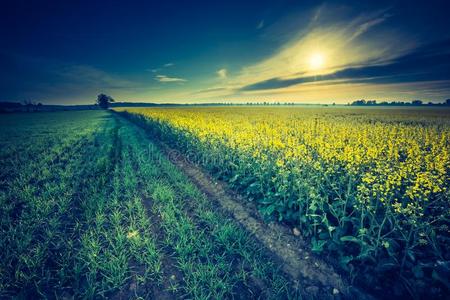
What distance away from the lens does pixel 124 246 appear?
4246 millimetres

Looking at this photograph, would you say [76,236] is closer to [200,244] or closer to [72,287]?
[72,287]

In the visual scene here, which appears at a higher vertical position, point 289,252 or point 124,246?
point 124,246

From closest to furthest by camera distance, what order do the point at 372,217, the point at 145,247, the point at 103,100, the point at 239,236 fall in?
the point at 372,217, the point at 145,247, the point at 239,236, the point at 103,100

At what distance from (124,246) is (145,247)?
0.46 m

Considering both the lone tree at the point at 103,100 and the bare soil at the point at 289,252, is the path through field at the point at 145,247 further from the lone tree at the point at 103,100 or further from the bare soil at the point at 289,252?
the lone tree at the point at 103,100

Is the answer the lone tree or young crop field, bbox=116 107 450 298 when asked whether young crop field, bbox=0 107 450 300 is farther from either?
the lone tree

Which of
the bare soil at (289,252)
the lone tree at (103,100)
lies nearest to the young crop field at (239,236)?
the bare soil at (289,252)

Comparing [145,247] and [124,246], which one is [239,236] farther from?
[124,246]

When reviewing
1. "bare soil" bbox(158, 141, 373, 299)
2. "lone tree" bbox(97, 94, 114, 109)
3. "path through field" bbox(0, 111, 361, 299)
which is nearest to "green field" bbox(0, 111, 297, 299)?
"path through field" bbox(0, 111, 361, 299)

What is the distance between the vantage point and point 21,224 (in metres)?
4.78

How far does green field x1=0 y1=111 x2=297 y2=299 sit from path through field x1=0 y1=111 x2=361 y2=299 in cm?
2

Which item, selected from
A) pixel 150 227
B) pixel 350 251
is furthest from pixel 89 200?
pixel 350 251

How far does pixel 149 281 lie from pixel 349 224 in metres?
4.05

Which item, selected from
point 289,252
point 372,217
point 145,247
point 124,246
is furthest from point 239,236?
point 372,217
